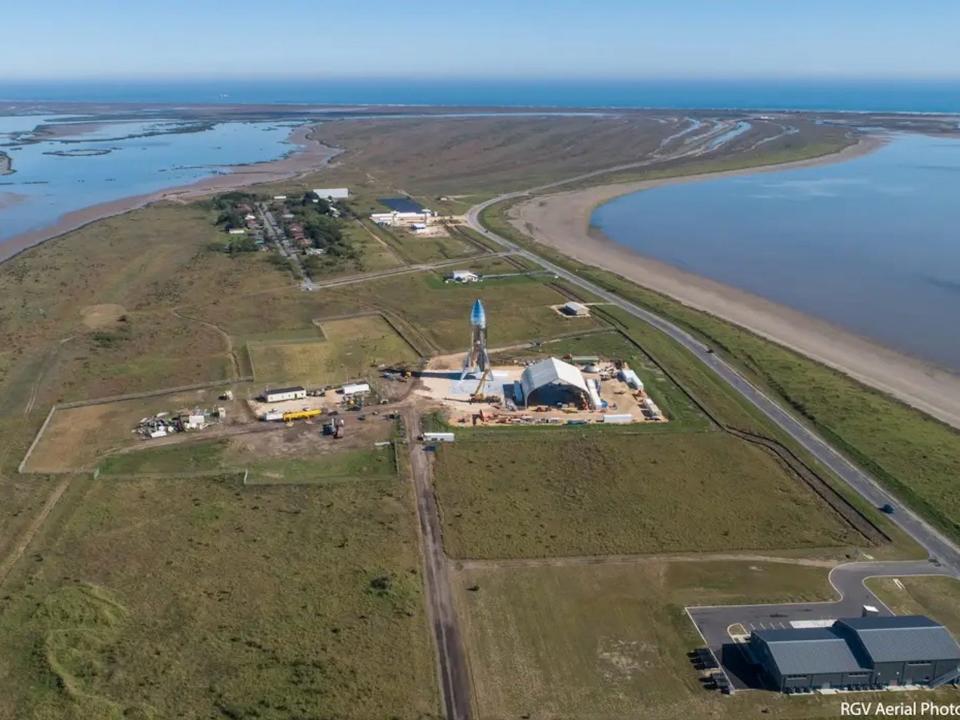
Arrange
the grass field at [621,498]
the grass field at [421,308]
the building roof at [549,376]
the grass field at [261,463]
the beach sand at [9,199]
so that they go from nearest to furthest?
1. the grass field at [621,498]
2. the grass field at [261,463]
3. the building roof at [549,376]
4. the grass field at [421,308]
5. the beach sand at [9,199]

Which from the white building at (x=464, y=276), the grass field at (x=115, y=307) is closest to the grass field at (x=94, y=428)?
the grass field at (x=115, y=307)

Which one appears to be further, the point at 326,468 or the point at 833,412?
the point at 833,412

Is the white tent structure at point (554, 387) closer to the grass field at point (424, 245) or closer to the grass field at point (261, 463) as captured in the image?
the grass field at point (261, 463)

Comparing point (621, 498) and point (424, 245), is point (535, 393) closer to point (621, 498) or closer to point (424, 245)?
point (621, 498)

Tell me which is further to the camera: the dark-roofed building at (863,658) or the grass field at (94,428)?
the grass field at (94,428)

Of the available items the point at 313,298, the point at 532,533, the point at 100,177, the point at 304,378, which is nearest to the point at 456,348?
the point at 304,378

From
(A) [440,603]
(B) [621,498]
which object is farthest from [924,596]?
(A) [440,603]

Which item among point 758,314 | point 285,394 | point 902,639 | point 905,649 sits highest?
point 902,639
